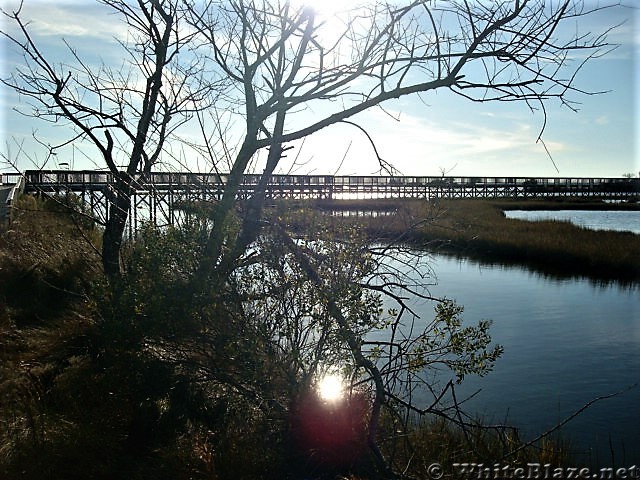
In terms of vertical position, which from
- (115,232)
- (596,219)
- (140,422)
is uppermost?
(596,219)

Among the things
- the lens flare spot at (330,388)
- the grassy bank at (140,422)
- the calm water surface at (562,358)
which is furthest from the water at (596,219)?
the lens flare spot at (330,388)

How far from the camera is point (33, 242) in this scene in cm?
1145

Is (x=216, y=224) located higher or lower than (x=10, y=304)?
higher

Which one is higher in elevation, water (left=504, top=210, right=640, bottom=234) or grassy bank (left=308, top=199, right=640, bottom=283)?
water (left=504, top=210, right=640, bottom=234)

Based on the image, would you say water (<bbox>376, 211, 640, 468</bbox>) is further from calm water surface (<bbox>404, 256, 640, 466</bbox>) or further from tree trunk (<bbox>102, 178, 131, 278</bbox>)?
tree trunk (<bbox>102, 178, 131, 278</bbox>)

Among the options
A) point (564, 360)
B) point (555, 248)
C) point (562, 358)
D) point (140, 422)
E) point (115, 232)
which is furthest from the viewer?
point (555, 248)

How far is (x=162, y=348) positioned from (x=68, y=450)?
3.87ft

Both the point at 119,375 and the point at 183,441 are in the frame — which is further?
the point at 119,375

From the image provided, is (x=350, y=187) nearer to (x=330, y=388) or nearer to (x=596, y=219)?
(x=596, y=219)

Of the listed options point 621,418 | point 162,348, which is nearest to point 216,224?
point 162,348

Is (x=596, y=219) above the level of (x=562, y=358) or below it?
above

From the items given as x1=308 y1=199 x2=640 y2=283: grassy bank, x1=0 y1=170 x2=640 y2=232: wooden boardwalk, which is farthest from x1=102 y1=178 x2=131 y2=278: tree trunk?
x1=308 y1=199 x2=640 y2=283: grassy bank

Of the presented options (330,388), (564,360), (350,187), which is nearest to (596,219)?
(350,187)

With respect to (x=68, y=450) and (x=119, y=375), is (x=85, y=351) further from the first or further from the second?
(x=68, y=450)
